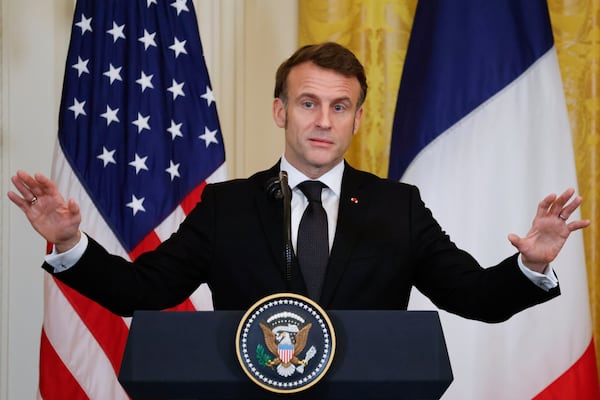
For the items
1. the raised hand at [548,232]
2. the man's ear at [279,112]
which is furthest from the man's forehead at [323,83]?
the raised hand at [548,232]

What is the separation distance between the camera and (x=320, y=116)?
2.44 metres

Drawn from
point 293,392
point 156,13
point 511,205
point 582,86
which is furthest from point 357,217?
point 582,86

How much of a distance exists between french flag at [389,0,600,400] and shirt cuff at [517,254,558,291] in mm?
1413

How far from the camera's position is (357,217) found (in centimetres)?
242

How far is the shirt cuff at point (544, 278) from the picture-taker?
199 centimetres

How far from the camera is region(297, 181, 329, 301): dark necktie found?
89.3 inches

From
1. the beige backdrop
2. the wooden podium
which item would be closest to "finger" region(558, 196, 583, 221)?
the wooden podium

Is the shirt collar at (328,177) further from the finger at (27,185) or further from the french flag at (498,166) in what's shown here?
the french flag at (498,166)

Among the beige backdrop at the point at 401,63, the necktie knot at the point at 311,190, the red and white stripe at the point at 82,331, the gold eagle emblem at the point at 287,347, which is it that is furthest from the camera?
the beige backdrop at the point at 401,63

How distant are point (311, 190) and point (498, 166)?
133 cm

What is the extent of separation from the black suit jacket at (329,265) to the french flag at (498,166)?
3.20 ft

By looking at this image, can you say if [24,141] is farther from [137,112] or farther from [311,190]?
[311,190]

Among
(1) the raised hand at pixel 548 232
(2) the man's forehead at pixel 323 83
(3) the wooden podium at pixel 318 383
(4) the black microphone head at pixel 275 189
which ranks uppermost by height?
(2) the man's forehead at pixel 323 83

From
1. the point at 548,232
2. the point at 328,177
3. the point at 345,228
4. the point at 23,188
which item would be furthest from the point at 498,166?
the point at 23,188
